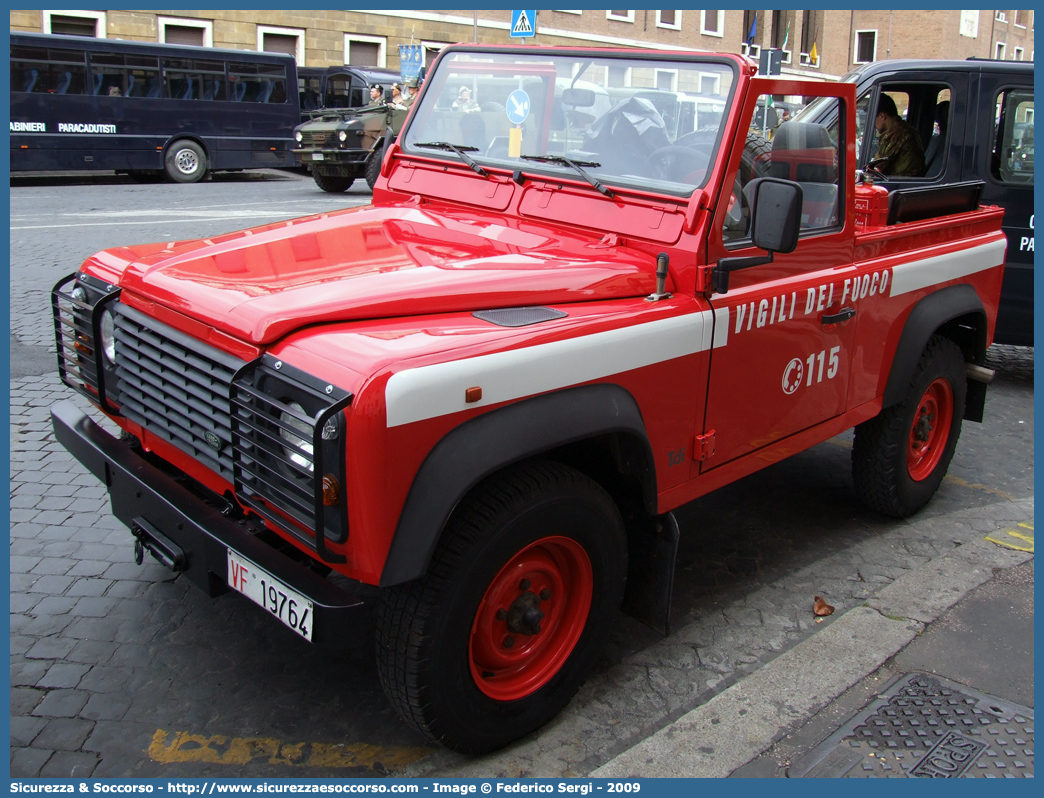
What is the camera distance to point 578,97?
3754 millimetres

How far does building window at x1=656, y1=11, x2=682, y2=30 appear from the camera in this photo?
39.7 metres

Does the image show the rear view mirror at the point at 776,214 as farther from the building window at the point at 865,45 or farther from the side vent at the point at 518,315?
the building window at the point at 865,45

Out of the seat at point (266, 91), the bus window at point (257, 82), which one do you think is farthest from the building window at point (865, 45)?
the seat at point (266, 91)

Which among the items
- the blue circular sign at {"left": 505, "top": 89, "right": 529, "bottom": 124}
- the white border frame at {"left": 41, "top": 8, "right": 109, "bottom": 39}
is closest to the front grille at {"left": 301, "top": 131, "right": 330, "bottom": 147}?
the white border frame at {"left": 41, "top": 8, "right": 109, "bottom": 39}

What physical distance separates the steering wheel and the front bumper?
188 cm

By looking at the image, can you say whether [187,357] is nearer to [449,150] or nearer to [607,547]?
[607,547]

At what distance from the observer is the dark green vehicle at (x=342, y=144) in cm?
1730

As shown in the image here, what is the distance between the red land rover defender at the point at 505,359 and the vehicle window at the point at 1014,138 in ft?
10.3

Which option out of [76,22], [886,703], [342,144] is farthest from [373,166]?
[76,22]

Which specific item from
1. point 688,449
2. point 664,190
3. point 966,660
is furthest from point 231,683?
point 966,660

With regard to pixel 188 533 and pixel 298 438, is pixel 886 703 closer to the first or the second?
pixel 298 438

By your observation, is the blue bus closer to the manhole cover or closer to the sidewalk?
the sidewalk

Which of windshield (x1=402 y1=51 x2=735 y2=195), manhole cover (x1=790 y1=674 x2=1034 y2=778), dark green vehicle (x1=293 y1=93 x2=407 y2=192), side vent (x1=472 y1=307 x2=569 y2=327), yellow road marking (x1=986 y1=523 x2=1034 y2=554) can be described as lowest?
manhole cover (x1=790 y1=674 x2=1034 y2=778)

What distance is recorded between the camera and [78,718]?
9.96 feet
